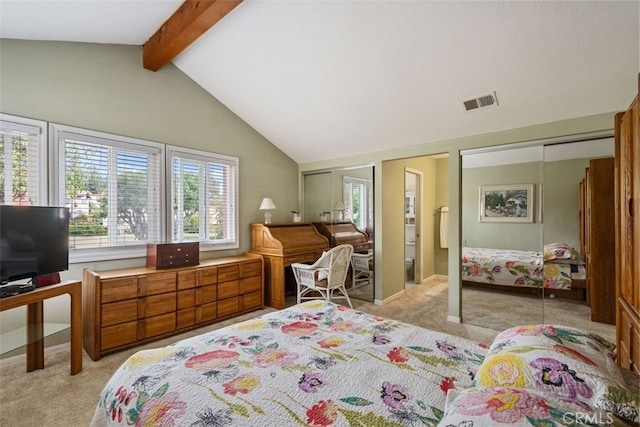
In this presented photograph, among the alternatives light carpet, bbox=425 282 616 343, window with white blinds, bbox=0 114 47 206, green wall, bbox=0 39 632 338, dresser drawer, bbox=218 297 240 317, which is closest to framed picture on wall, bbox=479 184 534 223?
green wall, bbox=0 39 632 338

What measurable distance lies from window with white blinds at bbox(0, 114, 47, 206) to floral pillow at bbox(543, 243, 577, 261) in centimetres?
496

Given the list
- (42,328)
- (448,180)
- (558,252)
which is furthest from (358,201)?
(42,328)

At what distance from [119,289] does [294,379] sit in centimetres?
234

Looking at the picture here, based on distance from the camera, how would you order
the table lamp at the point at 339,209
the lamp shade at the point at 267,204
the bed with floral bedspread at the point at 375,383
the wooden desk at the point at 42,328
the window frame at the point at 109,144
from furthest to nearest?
1. the table lamp at the point at 339,209
2. the lamp shade at the point at 267,204
3. the window frame at the point at 109,144
4. the wooden desk at the point at 42,328
5. the bed with floral bedspread at the point at 375,383

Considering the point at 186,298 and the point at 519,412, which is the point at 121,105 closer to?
the point at 186,298

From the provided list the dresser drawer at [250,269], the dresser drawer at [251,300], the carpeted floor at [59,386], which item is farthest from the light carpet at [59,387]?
the dresser drawer at [250,269]

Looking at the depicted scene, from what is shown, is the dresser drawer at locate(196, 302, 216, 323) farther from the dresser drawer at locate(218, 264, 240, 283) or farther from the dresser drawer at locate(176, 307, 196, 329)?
the dresser drawer at locate(218, 264, 240, 283)

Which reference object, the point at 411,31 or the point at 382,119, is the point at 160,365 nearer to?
the point at 411,31

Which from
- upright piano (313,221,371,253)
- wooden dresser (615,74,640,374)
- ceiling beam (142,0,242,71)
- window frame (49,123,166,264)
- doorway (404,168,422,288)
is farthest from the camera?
doorway (404,168,422,288)

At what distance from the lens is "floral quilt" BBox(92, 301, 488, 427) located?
980mm

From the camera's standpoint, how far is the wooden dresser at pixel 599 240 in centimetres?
265

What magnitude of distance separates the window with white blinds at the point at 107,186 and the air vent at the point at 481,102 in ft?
11.4

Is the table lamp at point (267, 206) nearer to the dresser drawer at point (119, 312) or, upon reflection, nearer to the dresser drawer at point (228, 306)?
the dresser drawer at point (228, 306)

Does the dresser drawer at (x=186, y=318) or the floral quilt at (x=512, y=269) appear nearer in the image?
the floral quilt at (x=512, y=269)
